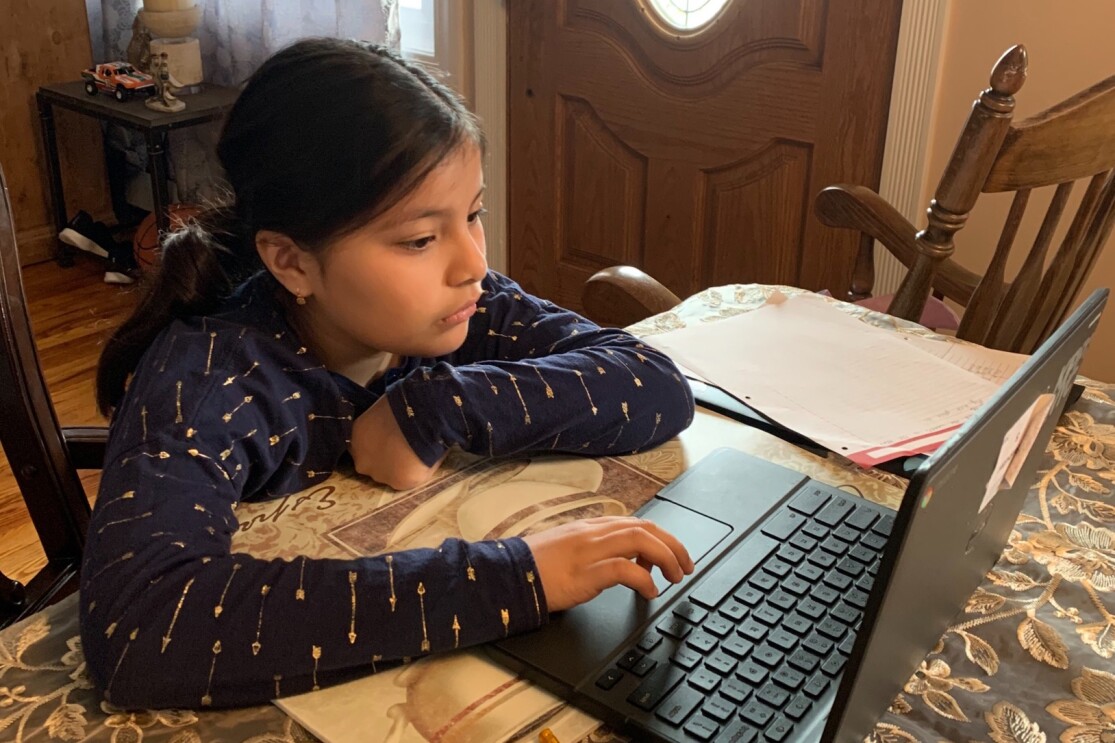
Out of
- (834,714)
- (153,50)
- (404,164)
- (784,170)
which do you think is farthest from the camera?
(153,50)

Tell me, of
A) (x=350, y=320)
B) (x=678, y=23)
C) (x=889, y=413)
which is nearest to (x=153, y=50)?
(x=678, y=23)

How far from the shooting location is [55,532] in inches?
42.0

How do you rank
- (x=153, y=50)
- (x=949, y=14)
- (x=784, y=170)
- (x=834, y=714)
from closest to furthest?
(x=834, y=714) < (x=949, y=14) < (x=784, y=170) < (x=153, y=50)

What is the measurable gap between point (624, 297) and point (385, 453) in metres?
0.53

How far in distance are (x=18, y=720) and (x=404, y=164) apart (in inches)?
18.8

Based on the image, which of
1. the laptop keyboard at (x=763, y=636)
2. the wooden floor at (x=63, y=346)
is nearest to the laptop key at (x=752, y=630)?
the laptop keyboard at (x=763, y=636)

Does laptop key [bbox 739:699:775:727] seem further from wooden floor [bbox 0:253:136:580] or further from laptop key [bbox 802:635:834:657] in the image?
wooden floor [bbox 0:253:136:580]

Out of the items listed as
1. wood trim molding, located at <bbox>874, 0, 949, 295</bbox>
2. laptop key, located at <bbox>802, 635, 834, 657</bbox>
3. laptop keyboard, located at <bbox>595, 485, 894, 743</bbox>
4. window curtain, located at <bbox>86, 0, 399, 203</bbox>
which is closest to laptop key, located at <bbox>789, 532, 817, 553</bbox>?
laptop keyboard, located at <bbox>595, 485, 894, 743</bbox>

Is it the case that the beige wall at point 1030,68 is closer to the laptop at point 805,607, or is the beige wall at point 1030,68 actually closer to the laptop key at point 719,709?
the laptop at point 805,607

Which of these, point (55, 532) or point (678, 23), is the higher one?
point (678, 23)

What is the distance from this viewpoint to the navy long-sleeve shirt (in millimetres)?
624

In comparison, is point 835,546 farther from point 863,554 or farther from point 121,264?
point 121,264

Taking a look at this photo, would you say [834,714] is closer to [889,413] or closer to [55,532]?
[889,413]

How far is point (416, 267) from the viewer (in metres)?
0.85
